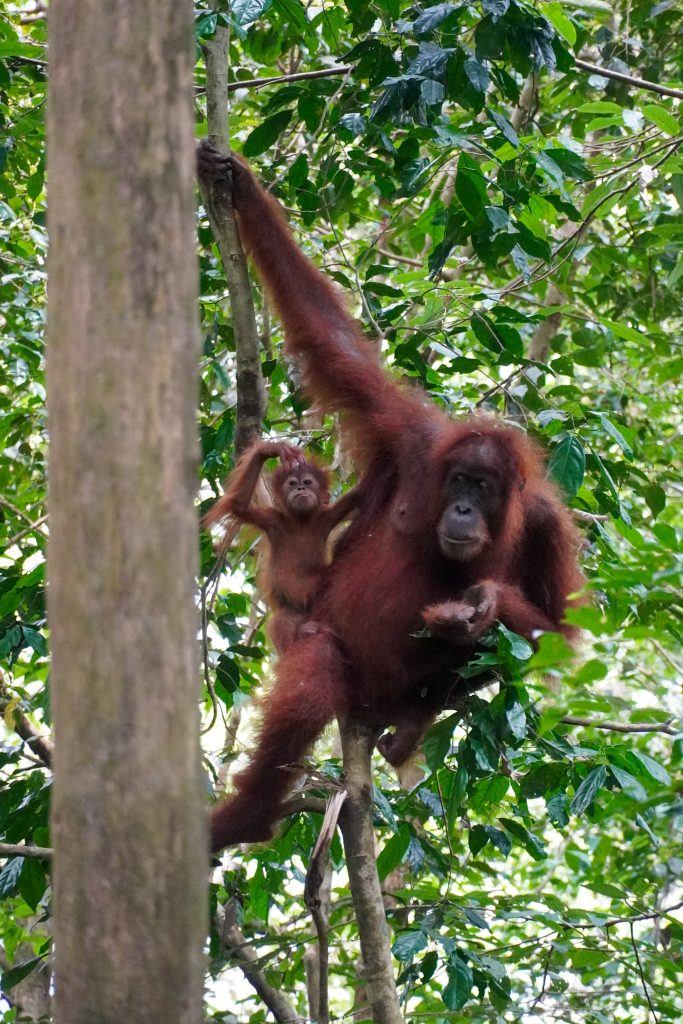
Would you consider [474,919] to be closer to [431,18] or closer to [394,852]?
[394,852]

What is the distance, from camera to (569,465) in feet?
12.4

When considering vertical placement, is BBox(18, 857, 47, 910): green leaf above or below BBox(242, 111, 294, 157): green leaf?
below

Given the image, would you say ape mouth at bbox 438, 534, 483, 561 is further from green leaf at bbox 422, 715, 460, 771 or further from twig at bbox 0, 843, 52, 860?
twig at bbox 0, 843, 52, 860

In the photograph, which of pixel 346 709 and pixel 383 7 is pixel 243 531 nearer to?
pixel 346 709

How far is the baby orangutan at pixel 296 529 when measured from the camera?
4.52 metres

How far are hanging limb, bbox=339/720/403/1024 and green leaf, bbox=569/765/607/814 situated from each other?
603 millimetres

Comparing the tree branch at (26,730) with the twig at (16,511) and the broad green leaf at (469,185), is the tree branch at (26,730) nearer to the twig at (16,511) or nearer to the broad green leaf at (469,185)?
the twig at (16,511)

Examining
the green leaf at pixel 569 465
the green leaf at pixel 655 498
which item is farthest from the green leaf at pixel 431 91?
the green leaf at pixel 655 498

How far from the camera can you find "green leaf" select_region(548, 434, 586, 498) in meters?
3.79

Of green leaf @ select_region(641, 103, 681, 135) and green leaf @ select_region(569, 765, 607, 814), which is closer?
green leaf @ select_region(569, 765, 607, 814)

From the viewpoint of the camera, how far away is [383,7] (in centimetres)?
403

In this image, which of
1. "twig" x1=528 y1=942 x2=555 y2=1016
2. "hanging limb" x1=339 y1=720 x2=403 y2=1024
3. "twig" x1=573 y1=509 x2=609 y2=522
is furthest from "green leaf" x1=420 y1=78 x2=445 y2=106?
"twig" x1=528 y1=942 x2=555 y2=1016

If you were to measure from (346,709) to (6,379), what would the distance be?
2.76 m

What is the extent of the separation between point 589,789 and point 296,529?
173 cm
